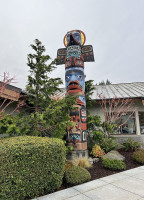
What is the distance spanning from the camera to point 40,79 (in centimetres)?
689

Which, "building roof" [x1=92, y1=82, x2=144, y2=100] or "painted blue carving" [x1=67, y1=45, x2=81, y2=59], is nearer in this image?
"painted blue carving" [x1=67, y1=45, x2=81, y2=59]

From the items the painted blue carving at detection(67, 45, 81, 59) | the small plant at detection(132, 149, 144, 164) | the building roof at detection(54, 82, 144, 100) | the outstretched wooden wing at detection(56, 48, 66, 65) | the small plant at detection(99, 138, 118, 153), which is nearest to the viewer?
the small plant at detection(132, 149, 144, 164)

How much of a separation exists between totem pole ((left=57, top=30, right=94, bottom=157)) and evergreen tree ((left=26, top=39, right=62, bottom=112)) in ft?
3.39

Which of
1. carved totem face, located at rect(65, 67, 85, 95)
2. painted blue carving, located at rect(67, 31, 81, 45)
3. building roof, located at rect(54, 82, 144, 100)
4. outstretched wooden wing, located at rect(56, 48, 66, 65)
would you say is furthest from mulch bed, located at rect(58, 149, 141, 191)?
painted blue carving, located at rect(67, 31, 81, 45)

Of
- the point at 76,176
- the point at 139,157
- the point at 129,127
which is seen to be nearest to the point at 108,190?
the point at 76,176

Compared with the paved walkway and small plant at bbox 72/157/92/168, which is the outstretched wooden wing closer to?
small plant at bbox 72/157/92/168

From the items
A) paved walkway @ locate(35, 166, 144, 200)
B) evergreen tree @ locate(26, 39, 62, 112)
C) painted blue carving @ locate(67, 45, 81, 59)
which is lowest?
paved walkway @ locate(35, 166, 144, 200)

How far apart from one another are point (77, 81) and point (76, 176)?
4.48 m

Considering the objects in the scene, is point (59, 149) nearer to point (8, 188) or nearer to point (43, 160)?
point (43, 160)

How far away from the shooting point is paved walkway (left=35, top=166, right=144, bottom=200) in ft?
13.0

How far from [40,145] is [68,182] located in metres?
1.93

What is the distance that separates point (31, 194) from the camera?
3.94m

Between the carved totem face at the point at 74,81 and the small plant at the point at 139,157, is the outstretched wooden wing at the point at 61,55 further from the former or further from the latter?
the small plant at the point at 139,157

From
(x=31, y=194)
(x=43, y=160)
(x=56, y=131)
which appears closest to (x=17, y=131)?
(x=56, y=131)
